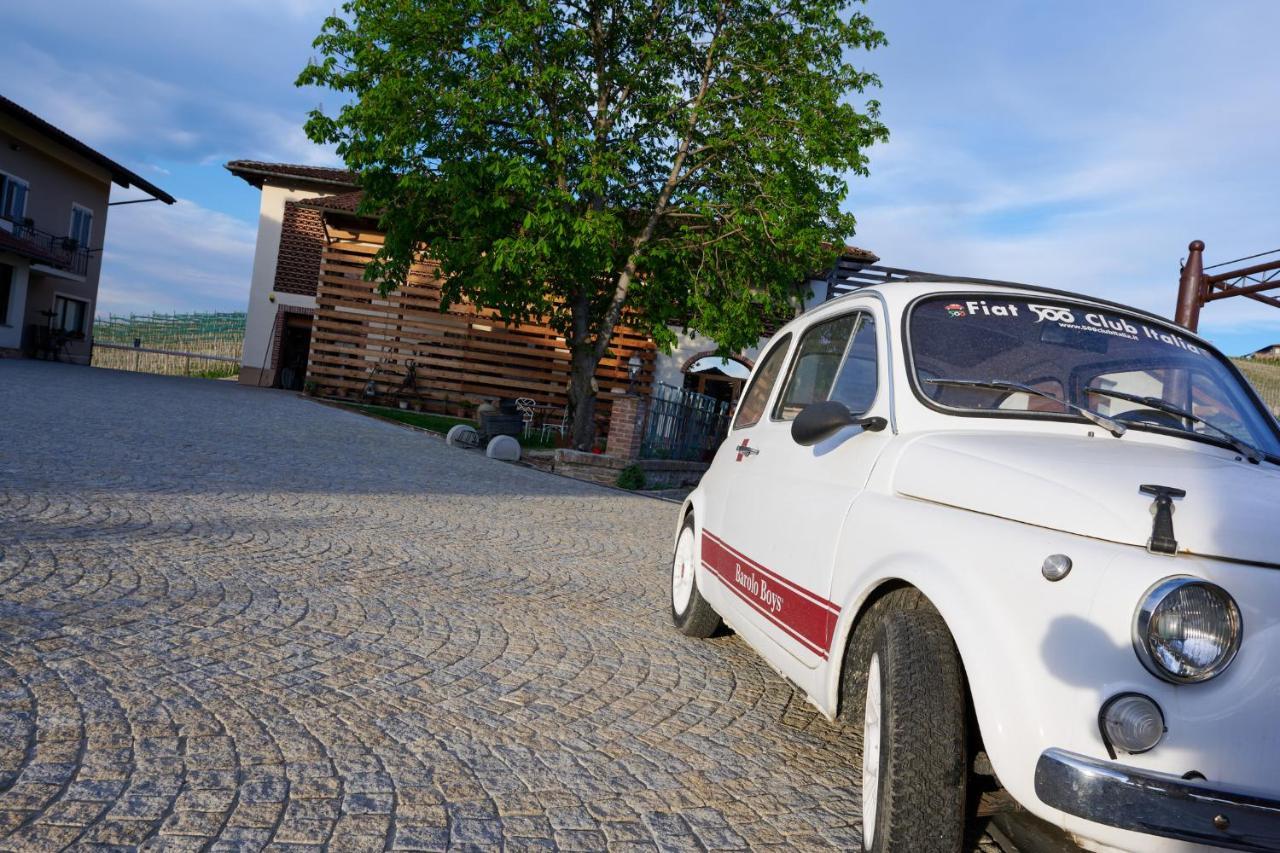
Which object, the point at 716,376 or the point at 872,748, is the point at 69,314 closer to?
the point at 716,376

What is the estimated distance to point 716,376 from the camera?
2531 centimetres

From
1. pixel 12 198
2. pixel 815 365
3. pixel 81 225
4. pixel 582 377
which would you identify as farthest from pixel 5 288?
pixel 815 365

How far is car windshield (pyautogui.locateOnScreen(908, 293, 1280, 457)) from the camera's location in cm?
313

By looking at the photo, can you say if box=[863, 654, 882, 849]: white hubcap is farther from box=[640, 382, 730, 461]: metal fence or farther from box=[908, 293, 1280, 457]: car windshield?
box=[640, 382, 730, 461]: metal fence

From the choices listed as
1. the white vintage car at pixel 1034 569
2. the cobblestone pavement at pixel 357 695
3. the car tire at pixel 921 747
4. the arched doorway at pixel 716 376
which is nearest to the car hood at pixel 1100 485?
the white vintage car at pixel 1034 569

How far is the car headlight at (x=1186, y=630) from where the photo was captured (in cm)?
198

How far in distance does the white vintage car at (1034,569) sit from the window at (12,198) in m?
32.0

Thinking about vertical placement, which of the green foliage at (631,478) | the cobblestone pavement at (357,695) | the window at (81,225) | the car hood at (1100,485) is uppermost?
the window at (81,225)

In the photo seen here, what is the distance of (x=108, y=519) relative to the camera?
6195 mm

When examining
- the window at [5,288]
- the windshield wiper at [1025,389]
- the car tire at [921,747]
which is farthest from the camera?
the window at [5,288]

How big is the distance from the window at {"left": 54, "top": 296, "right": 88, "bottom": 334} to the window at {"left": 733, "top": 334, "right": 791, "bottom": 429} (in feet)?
108

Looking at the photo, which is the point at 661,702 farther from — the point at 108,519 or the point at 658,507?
the point at 658,507

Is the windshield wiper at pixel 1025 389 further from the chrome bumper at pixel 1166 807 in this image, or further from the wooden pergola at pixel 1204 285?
the wooden pergola at pixel 1204 285

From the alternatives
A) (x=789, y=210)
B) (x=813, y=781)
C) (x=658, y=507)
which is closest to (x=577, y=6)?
(x=789, y=210)
